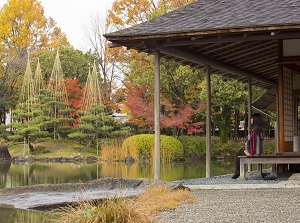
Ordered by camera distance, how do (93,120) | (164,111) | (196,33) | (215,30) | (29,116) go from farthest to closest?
Answer: (29,116)
(93,120)
(164,111)
(196,33)
(215,30)

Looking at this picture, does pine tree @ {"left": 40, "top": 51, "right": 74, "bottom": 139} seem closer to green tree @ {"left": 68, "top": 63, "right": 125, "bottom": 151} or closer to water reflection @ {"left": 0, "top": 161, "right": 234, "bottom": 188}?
green tree @ {"left": 68, "top": 63, "right": 125, "bottom": 151}

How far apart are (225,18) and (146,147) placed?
52.0 ft

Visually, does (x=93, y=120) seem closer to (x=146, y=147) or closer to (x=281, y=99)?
(x=146, y=147)

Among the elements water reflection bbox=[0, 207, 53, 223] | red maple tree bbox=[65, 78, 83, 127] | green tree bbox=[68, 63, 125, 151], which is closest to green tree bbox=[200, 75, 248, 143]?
green tree bbox=[68, 63, 125, 151]

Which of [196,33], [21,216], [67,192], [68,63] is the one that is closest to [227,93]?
[68,63]

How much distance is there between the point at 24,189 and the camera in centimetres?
1061

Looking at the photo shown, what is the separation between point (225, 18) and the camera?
9727mm

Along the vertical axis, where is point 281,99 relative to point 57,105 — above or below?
below

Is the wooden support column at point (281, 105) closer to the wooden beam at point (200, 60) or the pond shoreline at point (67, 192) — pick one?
the wooden beam at point (200, 60)

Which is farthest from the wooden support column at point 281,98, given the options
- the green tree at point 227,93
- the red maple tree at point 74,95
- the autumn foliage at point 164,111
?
the red maple tree at point 74,95

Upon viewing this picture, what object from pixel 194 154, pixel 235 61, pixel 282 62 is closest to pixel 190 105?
pixel 194 154

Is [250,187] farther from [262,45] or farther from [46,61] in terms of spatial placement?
[46,61]

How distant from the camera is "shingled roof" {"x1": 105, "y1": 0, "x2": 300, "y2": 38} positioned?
901 cm

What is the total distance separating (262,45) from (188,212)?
5.93 meters
